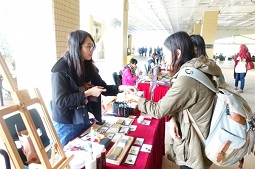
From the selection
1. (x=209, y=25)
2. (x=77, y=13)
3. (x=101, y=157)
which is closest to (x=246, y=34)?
(x=209, y=25)

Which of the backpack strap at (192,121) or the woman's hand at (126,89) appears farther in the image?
the woman's hand at (126,89)

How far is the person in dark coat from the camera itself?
125 cm

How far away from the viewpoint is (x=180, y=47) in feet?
3.63

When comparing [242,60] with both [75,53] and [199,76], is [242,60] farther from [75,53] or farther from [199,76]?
[75,53]

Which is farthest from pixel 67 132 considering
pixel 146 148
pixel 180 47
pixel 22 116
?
pixel 180 47

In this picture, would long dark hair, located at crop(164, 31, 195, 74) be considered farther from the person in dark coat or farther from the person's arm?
the person's arm

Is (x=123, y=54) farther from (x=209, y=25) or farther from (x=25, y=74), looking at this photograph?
(x=209, y=25)

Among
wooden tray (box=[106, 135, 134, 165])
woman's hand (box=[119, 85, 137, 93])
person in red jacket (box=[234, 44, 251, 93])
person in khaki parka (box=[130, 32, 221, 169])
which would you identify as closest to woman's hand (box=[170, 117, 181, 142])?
person in khaki parka (box=[130, 32, 221, 169])

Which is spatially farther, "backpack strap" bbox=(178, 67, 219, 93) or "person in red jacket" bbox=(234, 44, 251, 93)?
"person in red jacket" bbox=(234, 44, 251, 93)

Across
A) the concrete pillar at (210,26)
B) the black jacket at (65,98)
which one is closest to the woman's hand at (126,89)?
the black jacket at (65,98)

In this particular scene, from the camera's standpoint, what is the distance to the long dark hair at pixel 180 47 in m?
1.10

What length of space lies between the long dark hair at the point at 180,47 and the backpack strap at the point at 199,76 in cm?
12

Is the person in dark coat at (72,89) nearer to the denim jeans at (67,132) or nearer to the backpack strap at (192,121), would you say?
the denim jeans at (67,132)

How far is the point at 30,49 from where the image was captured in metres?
2.11
